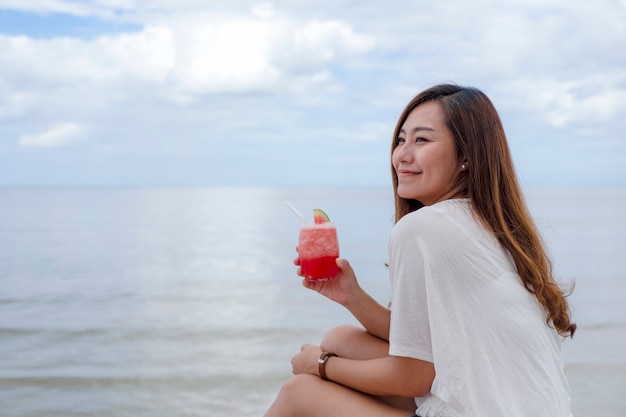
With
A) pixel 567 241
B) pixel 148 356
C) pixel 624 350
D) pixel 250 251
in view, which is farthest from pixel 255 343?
pixel 567 241

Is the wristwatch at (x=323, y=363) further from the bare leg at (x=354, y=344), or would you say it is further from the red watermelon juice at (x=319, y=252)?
the red watermelon juice at (x=319, y=252)

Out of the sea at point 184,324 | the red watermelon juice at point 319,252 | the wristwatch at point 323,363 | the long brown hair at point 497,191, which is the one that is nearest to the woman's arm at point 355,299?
the red watermelon juice at point 319,252

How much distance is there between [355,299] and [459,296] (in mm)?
596

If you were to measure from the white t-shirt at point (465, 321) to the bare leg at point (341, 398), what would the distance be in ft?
0.93

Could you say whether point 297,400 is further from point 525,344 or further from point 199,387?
point 199,387

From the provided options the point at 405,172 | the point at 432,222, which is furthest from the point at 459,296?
the point at 405,172

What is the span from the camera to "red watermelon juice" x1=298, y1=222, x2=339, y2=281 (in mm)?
2480

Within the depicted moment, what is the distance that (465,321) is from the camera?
198 cm

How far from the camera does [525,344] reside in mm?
2006

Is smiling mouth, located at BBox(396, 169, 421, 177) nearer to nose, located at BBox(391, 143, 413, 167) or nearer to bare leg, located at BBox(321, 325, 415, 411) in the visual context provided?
nose, located at BBox(391, 143, 413, 167)

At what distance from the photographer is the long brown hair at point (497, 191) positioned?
2.09m

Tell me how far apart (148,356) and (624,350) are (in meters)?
4.55

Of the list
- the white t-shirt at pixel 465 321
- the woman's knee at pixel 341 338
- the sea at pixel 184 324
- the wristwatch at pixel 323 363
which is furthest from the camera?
the sea at pixel 184 324

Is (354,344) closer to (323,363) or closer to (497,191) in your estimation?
(323,363)
